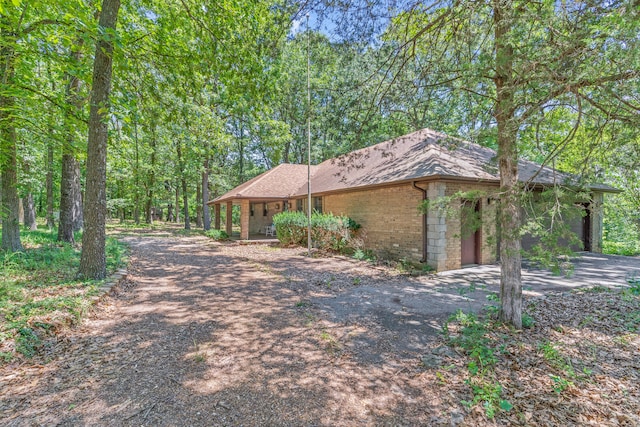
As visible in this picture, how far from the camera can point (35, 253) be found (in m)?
7.52

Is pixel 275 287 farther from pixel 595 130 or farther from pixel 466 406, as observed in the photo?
pixel 595 130

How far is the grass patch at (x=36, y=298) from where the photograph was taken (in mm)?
3385

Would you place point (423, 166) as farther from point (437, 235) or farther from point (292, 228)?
point (292, 228)

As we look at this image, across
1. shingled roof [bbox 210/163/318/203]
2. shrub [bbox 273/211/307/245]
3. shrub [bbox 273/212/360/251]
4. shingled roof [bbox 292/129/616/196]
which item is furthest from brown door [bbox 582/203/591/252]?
shingled roof [bbox 210/163/318/203]

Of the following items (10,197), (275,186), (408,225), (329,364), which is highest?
(275,186)

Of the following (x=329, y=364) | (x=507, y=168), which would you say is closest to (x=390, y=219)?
(x=507, y=168)

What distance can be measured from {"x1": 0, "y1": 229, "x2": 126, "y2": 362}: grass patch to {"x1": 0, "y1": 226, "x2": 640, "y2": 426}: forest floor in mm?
216

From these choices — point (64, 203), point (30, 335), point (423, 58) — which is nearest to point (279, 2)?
point (423, 58)

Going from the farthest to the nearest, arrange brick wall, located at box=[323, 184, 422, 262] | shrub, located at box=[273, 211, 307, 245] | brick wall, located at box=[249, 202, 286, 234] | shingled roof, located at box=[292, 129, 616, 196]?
brick wall, located at box=[249, 202, 286, 234], shrub, located at box=[273, 211, 307, 245], brick wall, located at box=[323, 184, 422, 262], shingled roof, located at box=[292, 129, 616, 196]

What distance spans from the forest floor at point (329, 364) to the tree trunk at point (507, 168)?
1.74 ft

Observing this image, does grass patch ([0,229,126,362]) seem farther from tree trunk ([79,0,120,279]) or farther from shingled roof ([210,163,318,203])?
shingled roof ([210,163,318,203])

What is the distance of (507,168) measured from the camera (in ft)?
13.8

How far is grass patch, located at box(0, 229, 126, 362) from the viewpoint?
338cm

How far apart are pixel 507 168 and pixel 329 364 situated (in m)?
3.76
